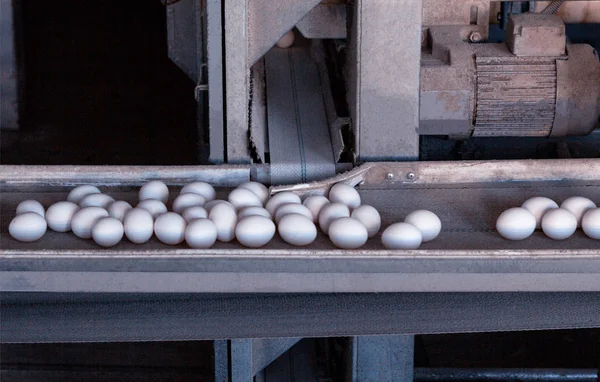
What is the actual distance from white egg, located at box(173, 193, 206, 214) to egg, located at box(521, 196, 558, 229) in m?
0.61

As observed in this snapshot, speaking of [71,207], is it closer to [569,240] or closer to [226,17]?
[226,17]

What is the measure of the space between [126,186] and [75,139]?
247 centimetres

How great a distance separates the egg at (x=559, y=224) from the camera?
1.62 m

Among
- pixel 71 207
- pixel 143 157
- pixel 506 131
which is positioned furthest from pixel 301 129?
pixel 143 157

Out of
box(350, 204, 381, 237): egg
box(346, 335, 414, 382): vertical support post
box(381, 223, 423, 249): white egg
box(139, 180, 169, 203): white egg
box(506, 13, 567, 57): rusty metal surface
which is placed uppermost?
box(506, 13, 567, 57): rusty metal surface

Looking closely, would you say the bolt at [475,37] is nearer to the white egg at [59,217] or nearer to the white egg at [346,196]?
the white egg at [346,196]

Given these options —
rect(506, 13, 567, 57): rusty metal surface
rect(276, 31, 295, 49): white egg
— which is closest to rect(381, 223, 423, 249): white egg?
rect(506, 13, 567, 57): rusty metal surface

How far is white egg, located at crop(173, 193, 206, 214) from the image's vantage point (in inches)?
68.0

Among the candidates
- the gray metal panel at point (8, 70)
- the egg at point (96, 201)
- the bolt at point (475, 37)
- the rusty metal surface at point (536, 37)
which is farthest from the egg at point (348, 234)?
the gray metal panel at point (8, 70)

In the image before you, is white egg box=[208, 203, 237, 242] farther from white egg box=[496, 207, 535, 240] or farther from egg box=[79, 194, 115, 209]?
white egg box=[496, 207, 535, 240]

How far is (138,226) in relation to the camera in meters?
1.60

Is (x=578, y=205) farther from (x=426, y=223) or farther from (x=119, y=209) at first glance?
(x=119, y=209)

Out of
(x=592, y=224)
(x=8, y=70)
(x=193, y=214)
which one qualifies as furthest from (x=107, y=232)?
(x=8, y=70)

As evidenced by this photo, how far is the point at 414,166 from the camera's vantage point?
1.91 metres
